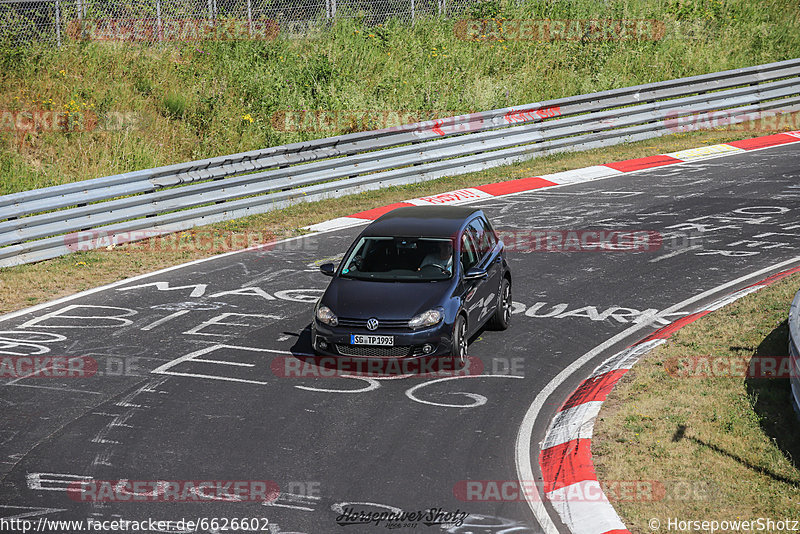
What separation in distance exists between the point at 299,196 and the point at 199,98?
420 centimetres

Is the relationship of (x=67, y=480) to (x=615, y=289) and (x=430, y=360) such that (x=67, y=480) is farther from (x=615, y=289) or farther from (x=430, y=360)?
(x=615, y=289)

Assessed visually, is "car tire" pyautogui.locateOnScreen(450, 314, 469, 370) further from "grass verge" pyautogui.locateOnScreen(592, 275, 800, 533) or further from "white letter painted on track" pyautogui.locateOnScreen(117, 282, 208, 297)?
"white letter painted on track" pyautogui.locateOnScreen(117, 282, 208, 297)

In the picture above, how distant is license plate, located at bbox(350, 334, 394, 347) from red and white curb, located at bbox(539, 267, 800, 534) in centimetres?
207

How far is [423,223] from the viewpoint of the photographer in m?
12.4

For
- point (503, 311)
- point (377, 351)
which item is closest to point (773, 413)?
point (503, 311)

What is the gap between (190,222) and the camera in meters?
18.2

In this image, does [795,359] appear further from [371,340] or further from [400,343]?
[371,340]

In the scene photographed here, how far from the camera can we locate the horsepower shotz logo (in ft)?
24.8

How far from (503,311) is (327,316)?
8.85ft

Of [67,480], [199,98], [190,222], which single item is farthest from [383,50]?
[67,480]

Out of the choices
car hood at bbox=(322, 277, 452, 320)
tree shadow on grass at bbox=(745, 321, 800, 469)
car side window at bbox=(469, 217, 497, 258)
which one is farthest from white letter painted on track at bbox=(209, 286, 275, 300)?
tree shadow on grass at bbox=(745, 321, 800, 469)

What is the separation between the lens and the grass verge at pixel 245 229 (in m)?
14.9

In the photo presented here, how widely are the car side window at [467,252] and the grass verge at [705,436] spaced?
2445 millimetres

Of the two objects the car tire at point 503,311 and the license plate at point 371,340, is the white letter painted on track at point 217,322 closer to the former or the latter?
the license plate at point 371,340
